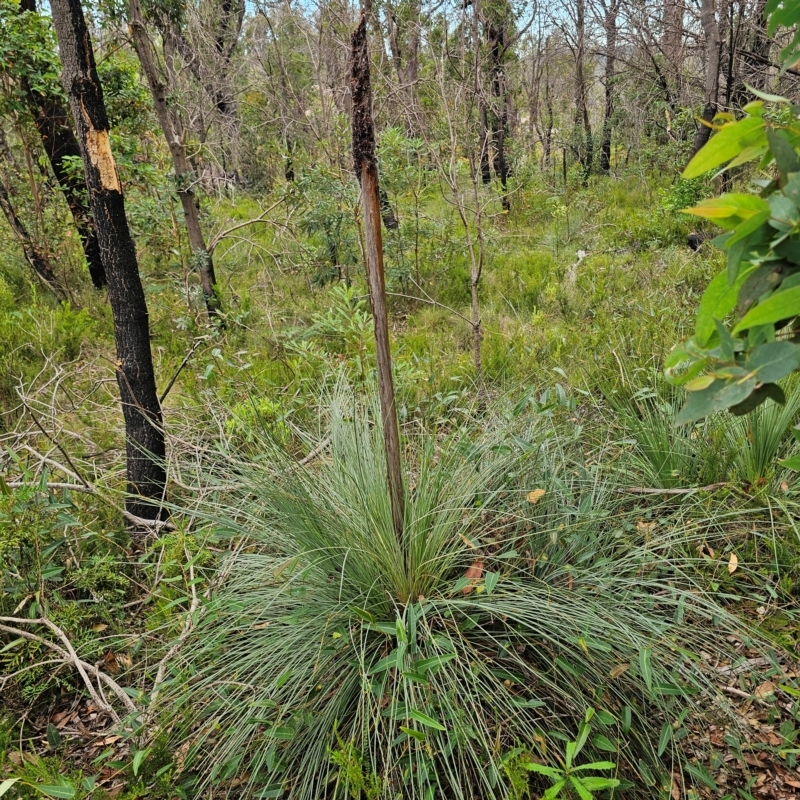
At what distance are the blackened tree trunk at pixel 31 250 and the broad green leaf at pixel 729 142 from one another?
6.06m

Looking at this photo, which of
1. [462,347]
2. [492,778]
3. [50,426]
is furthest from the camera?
[462,347]

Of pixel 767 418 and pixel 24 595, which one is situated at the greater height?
pixel 767 418

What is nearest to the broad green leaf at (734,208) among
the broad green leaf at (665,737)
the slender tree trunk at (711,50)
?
the broad green leaf at (665,737)

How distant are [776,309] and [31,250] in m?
6.30

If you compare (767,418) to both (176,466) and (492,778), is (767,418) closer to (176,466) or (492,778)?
(492,778)

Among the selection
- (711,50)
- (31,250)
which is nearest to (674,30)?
(711,50)

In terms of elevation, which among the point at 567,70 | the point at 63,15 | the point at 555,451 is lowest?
the point at 555,451

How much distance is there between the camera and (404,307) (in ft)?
17.7

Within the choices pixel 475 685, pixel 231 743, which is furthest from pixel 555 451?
pixel 231 743

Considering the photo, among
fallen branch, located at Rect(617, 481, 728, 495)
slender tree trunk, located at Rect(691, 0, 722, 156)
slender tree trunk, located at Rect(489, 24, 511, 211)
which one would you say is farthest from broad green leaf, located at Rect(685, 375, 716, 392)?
slender tree trunk, located at Rect(489, 24, 511, 211)

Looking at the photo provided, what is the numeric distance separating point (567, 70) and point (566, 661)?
Result: 13849mm

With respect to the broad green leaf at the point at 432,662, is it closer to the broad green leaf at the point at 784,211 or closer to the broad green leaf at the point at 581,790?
the broad green leaf at the point at 581,790

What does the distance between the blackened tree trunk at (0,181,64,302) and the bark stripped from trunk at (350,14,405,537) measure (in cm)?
509

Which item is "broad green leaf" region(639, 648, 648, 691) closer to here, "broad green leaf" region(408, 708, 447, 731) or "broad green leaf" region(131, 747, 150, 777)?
"broad green leaf" region(408, 708, 447, 731)
